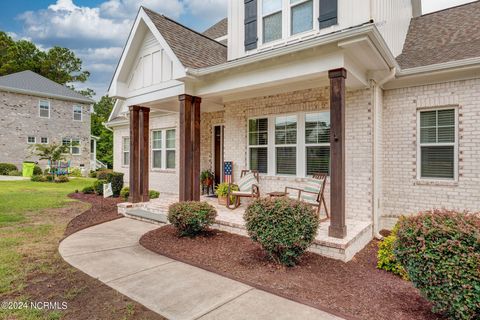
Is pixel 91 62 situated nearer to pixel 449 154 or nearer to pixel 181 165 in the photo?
pixel 181 165

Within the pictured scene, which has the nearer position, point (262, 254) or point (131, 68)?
point (262, 254)

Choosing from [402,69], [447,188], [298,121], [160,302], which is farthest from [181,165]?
[447,188]

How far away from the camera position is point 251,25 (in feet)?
24.4

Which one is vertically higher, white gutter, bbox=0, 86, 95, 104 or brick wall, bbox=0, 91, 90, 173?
white gutter, bbox=0, 86, 95, 104

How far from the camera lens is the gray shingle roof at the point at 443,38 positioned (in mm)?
5934

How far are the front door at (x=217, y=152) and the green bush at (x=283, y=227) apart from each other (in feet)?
18.6

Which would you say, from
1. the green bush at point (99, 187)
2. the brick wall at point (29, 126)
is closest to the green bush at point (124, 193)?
the green bush at point (99, 187)

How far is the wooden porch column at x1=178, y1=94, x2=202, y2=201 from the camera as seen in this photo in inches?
274

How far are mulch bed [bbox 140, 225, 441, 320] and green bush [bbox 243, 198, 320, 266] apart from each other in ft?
0.82

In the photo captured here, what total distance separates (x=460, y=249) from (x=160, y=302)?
10.1 ft

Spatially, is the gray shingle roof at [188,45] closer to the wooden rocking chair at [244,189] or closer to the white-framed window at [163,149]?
the wooden rocking chair at [244,189]

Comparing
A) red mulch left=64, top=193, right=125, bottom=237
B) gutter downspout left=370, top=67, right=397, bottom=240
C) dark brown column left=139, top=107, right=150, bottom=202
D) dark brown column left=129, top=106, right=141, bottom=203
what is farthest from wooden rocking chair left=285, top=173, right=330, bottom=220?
red mulch left=64, top=193, right=125, bottom=237

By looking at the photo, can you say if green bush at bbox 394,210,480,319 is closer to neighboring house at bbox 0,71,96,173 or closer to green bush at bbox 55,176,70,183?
green bush at bbox 55,176,70,183

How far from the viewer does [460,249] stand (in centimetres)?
251
